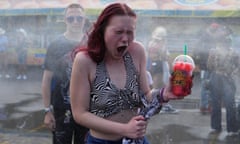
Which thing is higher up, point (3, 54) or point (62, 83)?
point (62, 83)

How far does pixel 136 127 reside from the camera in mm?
1752

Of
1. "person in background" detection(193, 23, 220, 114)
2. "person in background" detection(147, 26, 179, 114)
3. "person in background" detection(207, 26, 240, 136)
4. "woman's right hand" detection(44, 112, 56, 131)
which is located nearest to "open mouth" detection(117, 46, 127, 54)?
"woman's right hand" detection(44, 112, 56, 131)

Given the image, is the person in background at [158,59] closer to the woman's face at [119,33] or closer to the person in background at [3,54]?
the person in background at [3,54]

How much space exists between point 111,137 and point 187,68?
0.47 meters

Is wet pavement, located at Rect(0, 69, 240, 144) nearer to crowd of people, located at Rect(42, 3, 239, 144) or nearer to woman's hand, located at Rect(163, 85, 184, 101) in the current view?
crowd of people, located at Rect(42, 3, 239, 144)

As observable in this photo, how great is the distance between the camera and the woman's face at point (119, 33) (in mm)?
1809

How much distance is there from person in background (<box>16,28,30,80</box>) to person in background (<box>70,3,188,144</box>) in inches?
253

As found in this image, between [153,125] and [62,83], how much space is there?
2.94 meters

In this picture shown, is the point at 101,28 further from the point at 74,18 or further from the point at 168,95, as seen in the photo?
the point at 74,18

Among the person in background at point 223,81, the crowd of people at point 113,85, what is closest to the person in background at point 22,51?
the person in background at point 223,81

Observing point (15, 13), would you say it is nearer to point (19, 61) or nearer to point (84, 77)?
point (19, 61)

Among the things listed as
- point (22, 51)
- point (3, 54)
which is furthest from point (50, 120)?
point (22, 51)

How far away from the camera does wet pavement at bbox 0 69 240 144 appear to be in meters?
4.93

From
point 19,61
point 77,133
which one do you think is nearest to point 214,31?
point 77,133
